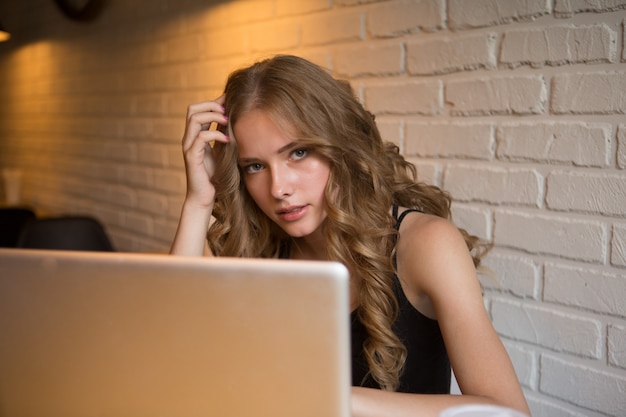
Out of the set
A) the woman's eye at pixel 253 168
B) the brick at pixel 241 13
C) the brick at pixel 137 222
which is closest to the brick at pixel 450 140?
the woman's eye at pixel 253 168

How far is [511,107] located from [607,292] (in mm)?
426

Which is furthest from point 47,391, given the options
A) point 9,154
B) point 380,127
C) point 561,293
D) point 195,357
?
point 9,154

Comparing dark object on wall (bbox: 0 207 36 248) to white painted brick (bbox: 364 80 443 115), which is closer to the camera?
white painted brick (bbox: 364 80 443 115)

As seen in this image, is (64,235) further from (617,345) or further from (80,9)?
(617,345)

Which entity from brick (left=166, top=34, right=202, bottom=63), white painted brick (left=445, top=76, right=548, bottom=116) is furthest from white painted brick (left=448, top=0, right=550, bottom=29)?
brick (left=166, top=34, right=202, bottom=63)

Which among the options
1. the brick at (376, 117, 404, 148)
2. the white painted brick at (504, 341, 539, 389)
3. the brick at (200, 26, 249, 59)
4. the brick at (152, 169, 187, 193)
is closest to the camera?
the white painted brick at (504, 341, 539, 389)

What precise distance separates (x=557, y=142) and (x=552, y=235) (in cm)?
19

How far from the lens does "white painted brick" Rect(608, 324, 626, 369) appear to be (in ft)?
3.92

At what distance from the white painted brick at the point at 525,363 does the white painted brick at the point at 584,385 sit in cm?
2

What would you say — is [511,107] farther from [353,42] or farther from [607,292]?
[353,42]

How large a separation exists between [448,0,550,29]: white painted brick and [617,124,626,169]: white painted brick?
0.29 metres

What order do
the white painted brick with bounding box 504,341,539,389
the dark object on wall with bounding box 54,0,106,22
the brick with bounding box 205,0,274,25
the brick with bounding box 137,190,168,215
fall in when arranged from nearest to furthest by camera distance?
the white painted brick with bounding box 504,341,539,389
the brick with bounding box 205,0,274,25
the brick with bounding box 137,190,168,215
the dark object on wall with bounding box 54,0,106,22

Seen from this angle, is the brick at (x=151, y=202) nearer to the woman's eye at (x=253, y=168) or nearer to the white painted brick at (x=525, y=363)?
the woman's eye at (x=253, y=168)

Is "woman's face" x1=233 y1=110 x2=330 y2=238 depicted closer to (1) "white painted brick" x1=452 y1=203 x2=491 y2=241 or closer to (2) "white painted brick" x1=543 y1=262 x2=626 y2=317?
(1) "white painted brick" x1=452 y1=203 x2=491 y2=241
